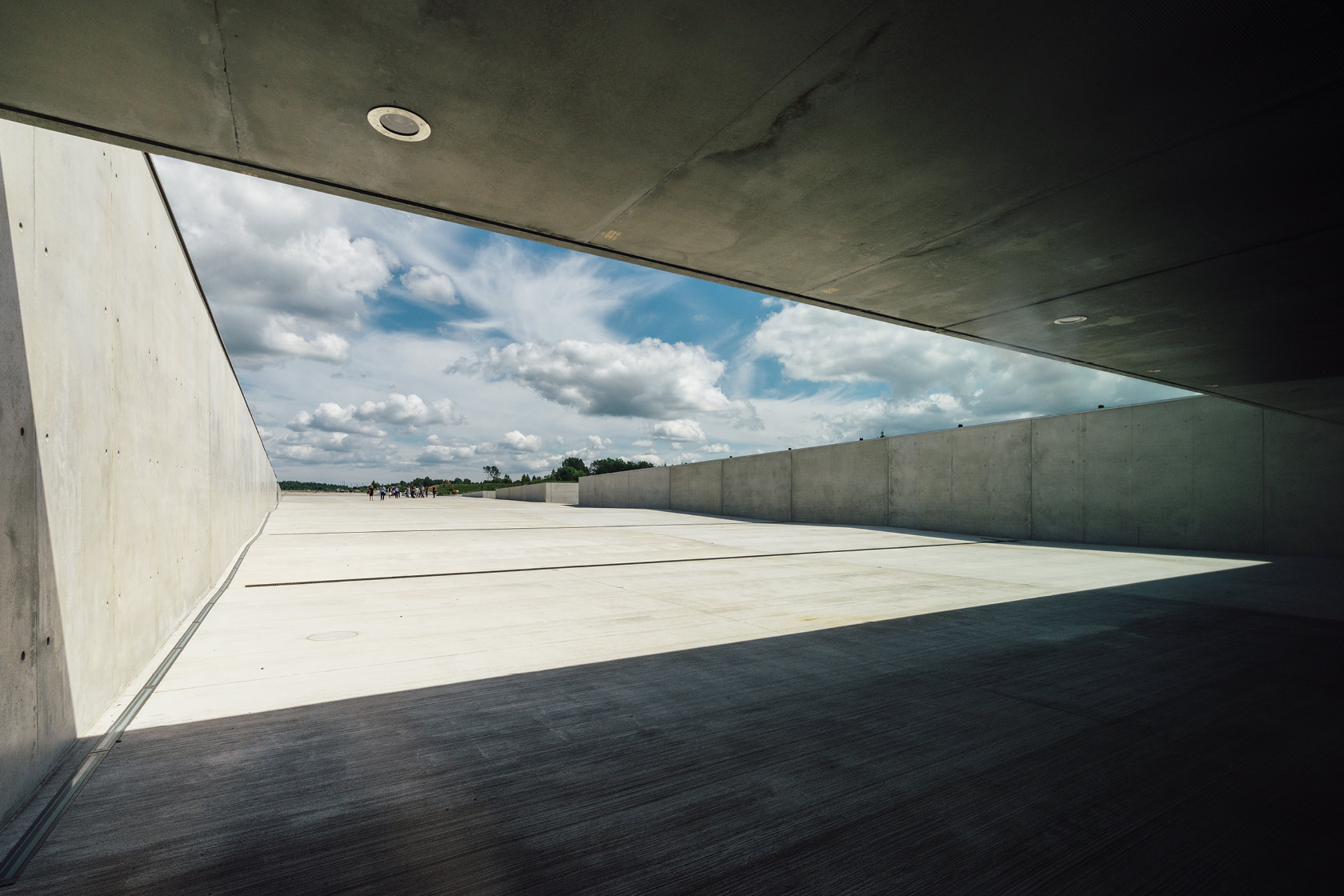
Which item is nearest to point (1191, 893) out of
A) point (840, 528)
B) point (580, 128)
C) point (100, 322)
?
point (580, 128)

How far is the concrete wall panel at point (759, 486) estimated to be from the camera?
27359 millimetres

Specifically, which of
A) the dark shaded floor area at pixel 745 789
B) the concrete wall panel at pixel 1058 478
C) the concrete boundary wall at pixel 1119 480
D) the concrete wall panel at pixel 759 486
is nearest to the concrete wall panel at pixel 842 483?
the concrete boundary wall at pixel 1119 480

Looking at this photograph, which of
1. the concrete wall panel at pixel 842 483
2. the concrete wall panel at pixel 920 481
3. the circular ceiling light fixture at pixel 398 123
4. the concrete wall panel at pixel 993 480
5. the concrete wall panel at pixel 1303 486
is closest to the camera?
the circular ceiling light fixture at pixel 398 123

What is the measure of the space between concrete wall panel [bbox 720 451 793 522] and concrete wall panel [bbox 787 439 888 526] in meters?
0.61

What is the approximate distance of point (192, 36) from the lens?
2.40m

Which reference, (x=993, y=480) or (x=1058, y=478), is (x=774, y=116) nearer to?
(x=1058, y=478)

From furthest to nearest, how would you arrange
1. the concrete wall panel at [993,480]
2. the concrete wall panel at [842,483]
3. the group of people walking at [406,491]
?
the group of people walking at [406,491] < the concrete wall panel at [842,483] < the concrete wall panel at [993,480]

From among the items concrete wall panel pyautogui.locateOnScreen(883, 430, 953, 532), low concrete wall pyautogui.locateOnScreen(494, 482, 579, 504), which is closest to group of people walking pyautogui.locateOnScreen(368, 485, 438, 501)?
low concrete wall pyautogui.locateOnScreen(494, 482, 579, 504)

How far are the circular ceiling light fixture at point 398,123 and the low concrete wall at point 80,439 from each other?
145cm

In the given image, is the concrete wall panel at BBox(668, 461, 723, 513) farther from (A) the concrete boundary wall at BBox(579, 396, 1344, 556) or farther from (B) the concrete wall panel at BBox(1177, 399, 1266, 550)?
(B) the concrete wall panel at BBox(1177, 399, 1266, 550)

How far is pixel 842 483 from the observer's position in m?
24.2

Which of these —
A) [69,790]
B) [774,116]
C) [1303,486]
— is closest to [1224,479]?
[1303,486]

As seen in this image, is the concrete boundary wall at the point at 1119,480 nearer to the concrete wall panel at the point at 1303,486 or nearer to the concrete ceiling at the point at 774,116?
the concrete wall panel at the point at 1303,486

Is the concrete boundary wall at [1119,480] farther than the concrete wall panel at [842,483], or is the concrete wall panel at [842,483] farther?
the concrete wall panel at [842,483]
